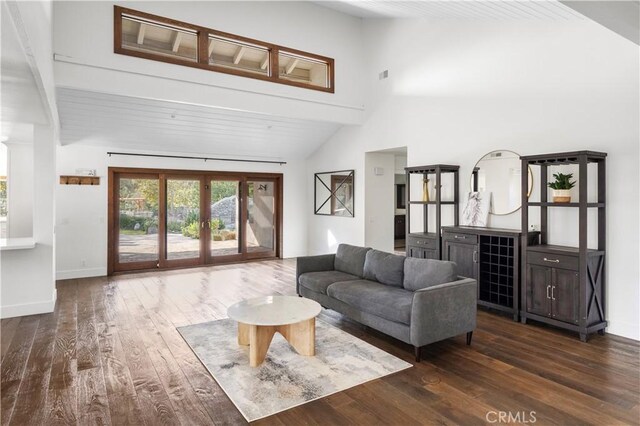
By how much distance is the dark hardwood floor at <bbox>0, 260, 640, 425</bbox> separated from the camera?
2518mm

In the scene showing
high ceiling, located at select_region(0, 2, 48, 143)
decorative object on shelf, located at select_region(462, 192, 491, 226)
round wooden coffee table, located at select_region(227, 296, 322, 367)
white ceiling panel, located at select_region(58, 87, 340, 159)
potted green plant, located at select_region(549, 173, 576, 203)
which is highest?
white ceiling panel, located at select_region(58, 87, 340, 159)

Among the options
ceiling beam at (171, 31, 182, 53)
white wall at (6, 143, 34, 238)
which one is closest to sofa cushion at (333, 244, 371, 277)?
ceiling beam at (171, 31, 182, 53)

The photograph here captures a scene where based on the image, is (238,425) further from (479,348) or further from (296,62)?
(296,62)

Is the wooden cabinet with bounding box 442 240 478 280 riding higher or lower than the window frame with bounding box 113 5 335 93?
lower

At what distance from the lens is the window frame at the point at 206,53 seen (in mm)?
5309

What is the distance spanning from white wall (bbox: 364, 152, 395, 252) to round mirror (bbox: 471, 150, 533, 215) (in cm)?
247

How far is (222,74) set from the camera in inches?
238

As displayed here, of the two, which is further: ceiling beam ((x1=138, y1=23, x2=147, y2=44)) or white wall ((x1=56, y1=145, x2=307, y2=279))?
white wall ((x1=56, y1=145, x2=307, y2=279))

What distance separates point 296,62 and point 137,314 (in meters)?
4.86

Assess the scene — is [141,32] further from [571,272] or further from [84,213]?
[571,272]

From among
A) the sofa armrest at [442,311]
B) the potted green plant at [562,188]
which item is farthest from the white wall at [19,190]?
the potted green plant at [562,188]

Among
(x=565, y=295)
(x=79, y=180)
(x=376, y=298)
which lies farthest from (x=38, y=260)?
(x=565, y=295)

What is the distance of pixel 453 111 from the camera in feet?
18.8

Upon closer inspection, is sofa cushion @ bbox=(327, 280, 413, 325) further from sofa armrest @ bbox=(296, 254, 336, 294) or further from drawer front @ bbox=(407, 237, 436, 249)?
drawer front @ bbox=(407, 237, 436, 249)
